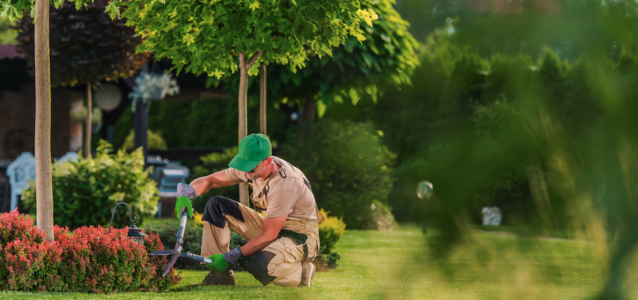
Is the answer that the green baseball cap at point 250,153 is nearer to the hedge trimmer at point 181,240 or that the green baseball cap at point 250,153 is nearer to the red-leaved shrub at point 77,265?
the hedge trimmer at point 181,240

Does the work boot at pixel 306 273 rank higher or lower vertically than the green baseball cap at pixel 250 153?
lower

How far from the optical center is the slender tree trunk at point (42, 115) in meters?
3.23

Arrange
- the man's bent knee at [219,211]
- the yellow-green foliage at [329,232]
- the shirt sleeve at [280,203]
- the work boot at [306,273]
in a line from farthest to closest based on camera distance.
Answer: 1. the yellow-green foliage at [329,232]
2. the man's bent knee at [219,211]
3. the work boot at [306,273]
4. the shirt sleeve at [280,203]

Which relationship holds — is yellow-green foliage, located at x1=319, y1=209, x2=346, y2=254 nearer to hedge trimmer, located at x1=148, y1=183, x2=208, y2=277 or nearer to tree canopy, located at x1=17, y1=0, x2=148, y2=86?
hedge trimmer, located at x1=148, y1=183, x2=208, y2=277

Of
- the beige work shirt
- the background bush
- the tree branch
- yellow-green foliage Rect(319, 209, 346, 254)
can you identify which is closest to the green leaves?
the tree branch

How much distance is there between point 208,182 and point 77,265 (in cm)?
102

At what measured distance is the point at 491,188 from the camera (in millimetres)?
540

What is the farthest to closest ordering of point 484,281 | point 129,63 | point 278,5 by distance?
point 129,63 → point 278,5 → point 484,281

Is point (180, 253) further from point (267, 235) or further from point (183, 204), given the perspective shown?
point (267, 235)

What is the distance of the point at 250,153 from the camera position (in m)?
3.26

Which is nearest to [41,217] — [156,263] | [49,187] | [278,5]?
[49,187]

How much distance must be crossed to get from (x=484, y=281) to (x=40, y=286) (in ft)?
9.93

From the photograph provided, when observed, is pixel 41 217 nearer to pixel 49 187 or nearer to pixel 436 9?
pixel 49 187

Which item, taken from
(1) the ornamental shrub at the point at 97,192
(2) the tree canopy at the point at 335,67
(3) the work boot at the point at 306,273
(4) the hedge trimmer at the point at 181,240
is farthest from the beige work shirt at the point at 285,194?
(1) the ornamental shrub at the point at 97,192
